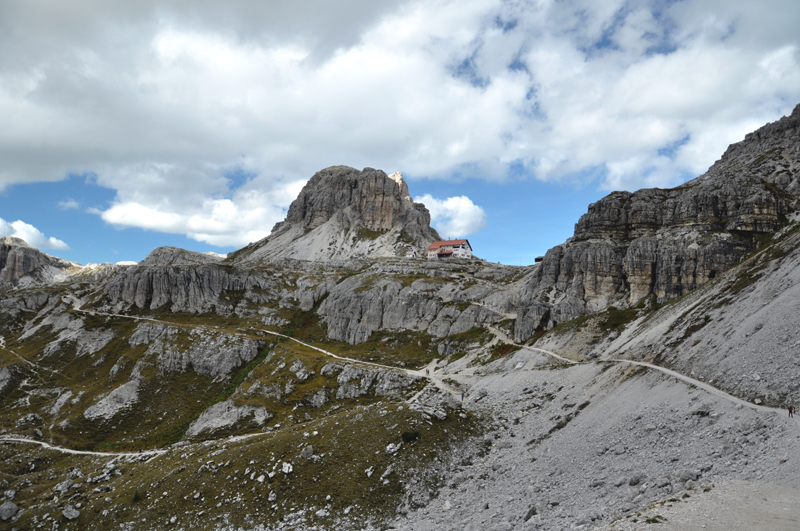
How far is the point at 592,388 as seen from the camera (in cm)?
5372

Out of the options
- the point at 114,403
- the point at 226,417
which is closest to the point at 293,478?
the point at 226,417

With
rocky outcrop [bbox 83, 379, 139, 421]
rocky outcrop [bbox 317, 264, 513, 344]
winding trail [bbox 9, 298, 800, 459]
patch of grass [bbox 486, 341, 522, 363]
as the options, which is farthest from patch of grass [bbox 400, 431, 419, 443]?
rocky outcrop [bbox 83, 379, 139, 421]

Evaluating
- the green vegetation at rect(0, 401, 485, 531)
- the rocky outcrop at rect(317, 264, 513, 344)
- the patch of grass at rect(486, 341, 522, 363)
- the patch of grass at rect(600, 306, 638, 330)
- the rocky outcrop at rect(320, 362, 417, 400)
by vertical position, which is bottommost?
the green vegetation at rect(0, 401, 485, 531)

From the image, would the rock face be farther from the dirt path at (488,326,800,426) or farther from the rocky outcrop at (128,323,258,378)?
the rocky outcrop at (128,323,258,378)

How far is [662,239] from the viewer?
98750 mm

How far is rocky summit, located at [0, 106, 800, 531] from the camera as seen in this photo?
3128 cm

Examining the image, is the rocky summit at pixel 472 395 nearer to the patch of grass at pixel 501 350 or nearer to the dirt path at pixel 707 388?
the dirt path at pixel 707 388

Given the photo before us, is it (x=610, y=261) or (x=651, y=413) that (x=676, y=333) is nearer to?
(x=651, y=413)

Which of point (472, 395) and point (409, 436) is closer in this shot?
point (409, 436)

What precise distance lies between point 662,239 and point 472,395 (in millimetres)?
68304

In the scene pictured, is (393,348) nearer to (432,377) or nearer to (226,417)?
(432,377)

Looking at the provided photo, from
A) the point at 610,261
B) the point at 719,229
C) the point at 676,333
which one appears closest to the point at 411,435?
the point at 676,333

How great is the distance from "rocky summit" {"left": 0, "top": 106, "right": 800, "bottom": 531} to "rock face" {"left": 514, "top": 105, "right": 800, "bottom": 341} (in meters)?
0.58

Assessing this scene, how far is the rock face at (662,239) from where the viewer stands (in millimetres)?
89119
